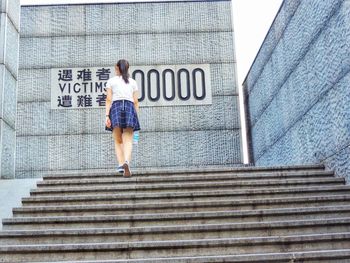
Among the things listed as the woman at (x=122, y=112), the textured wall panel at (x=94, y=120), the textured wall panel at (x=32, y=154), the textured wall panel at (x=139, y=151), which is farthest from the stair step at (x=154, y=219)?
the textured wall panel at (x=94, y=120)

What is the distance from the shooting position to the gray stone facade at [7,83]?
26.8 ft

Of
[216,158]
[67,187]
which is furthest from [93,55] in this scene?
[67,187]

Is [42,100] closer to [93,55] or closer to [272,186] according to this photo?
[93,55]

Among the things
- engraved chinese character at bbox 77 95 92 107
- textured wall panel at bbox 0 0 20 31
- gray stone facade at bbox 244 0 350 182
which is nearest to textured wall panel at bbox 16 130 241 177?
engraved chinese character at bbox 77 95 92 107

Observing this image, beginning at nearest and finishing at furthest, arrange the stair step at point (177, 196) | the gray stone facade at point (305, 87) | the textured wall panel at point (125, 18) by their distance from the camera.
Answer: the stair step at point (177, 196)
the gray stone facade at point (305, 87)
the textured wall panel at point (125, 18)

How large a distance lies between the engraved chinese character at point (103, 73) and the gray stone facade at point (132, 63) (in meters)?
0.17

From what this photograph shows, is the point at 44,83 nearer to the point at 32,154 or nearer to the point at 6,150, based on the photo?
the point at 32,154

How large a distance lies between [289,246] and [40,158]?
886 centimetres

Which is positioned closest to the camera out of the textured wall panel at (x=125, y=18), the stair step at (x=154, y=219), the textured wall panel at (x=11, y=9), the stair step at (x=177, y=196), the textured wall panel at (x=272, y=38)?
the stair step at (x=154, y=219)

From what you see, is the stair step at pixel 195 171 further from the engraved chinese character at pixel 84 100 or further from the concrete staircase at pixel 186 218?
the engraved chinese character at pixel 84 100

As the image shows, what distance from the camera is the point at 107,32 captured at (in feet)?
43.8

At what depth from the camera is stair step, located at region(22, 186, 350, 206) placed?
616 cm

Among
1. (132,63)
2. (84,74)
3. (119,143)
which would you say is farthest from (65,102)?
(119,143)

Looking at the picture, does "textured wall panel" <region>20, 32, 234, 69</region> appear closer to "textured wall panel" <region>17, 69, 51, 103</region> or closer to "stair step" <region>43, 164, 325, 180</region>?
"textured wall panel" <region>17, 69, 51, 103</region>
